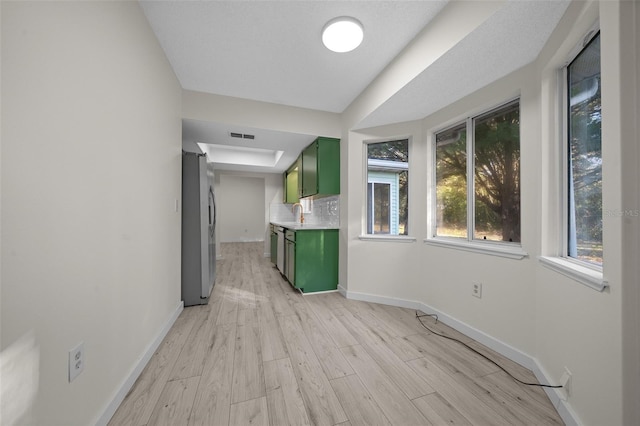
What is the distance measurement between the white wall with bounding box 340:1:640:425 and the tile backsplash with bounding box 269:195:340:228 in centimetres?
38

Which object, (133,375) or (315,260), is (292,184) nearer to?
(315,260)

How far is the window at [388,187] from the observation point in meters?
2.76

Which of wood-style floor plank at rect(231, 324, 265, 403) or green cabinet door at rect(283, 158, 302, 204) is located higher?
green cabinet door at rect(283, 158, 302, 204)

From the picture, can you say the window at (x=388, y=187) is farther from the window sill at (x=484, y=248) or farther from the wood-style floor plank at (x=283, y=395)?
the wood-style floor plank at (x=283, y=395)

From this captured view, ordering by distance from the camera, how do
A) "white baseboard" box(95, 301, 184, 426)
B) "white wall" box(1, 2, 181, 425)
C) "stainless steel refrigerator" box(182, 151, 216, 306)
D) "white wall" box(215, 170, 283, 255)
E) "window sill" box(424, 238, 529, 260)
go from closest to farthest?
1. "white wall" box(1, 2, 181, 425)
2. "white baseboard" box(95, 301, 184, 426)
3. "window sill" box(424, 238, 529, 260)
4. "stainless steel refrigerator" box(182, 151, 216, 306)
5. "white wall" box(215, 170, 283, 255)

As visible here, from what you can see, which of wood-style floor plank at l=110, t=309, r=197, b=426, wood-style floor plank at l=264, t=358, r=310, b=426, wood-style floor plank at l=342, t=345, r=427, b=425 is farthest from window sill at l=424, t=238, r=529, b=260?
wood-style floor plank at l=110, t=309, r=197, b=426

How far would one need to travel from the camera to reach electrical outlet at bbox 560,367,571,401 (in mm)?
1182

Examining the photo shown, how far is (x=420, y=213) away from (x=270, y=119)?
6.83 ft

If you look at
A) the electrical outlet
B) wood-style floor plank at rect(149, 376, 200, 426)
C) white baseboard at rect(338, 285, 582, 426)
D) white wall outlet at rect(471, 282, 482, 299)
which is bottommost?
wood-style floor plank at rect(149, 376, 200, 426)

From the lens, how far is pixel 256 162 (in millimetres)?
4996

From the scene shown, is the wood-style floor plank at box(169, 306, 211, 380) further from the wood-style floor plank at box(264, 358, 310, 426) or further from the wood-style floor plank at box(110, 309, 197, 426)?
the wood-style floor plank at box(264, 358, 310, 426)

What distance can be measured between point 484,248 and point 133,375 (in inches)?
103

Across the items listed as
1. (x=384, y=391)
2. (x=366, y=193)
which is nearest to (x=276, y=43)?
(x=366, y=193)

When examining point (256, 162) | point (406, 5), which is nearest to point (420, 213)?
point (406, 5)
